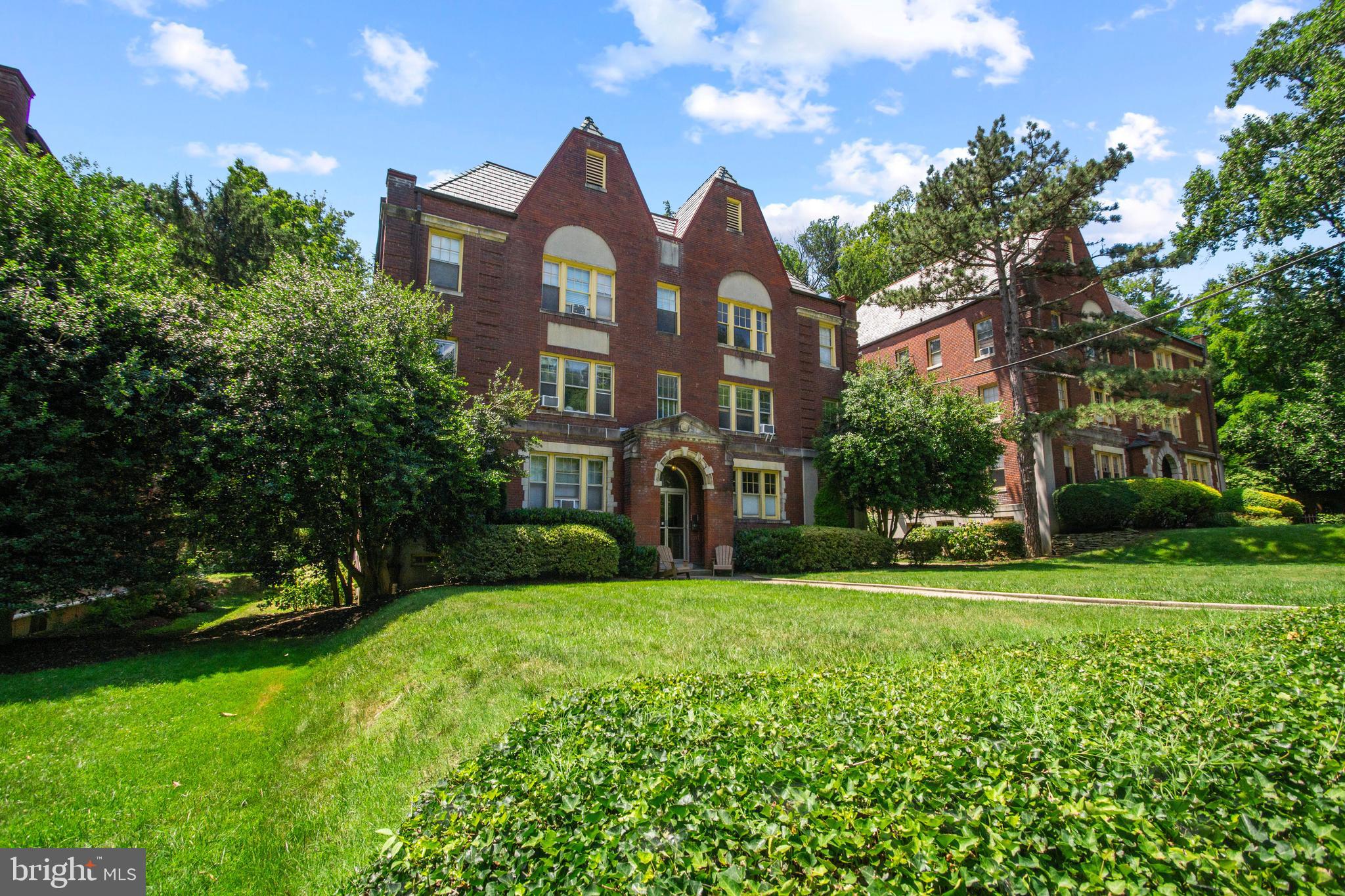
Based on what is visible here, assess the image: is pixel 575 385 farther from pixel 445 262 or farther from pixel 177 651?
pixel 177 651

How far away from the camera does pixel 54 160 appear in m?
11.0

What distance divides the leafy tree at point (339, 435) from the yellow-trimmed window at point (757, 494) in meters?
8.88

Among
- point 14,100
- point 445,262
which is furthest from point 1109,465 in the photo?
point 14,100

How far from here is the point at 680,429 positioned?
18.4 metres

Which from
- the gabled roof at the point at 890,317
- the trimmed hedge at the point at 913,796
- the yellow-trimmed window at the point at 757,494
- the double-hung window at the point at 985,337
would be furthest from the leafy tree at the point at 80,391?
the double-hung window at the point at 985,337

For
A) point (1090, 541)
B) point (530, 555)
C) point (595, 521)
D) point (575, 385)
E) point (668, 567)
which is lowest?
point (668, 567)

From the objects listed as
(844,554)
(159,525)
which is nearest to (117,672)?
(159,525)

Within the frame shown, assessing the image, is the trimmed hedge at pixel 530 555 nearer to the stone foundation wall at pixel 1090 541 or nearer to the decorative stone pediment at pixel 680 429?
the decorative stone pediment at pixel 680 429

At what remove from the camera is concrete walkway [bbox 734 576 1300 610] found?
353 inches

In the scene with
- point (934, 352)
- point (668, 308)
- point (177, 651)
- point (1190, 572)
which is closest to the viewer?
point (177, 651)

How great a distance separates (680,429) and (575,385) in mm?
3559

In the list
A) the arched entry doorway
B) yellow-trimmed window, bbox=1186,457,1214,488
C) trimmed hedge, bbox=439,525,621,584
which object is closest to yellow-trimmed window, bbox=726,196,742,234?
the arched entry doorway

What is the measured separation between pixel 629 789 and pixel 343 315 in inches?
465

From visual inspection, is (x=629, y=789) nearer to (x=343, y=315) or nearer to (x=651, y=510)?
(x=343, y=315)
